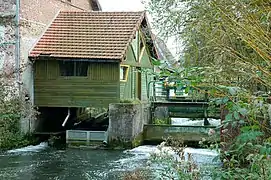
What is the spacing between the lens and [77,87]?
16625 millimetres

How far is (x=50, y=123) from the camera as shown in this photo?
1873 cm

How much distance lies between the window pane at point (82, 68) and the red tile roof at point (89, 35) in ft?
1.62

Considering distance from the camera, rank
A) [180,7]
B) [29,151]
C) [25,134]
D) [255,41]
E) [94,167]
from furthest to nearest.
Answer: [25,134]
[29,151]
[94,167]
[180,7]
[255,41]

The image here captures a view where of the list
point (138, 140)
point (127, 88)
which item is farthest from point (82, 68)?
point (138, 140)

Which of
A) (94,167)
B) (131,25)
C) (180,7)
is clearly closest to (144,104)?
(131,25)

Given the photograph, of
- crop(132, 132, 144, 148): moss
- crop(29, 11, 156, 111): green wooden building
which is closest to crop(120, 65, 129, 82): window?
crop(29, 11, 156, 111): green wooden building

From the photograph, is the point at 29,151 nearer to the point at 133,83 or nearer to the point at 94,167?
the point at 94,167

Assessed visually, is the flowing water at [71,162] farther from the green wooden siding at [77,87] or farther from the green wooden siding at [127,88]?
the green wooden siding at [127,88]

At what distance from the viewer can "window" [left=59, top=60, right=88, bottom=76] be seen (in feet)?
54.6

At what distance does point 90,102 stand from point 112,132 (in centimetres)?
161

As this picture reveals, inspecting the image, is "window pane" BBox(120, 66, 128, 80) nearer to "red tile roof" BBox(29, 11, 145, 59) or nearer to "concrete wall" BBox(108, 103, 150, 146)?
"red tile roof" BBox(29, 11, 145, 59)

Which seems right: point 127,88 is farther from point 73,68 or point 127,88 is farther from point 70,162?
point 70,162

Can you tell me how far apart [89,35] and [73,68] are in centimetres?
155

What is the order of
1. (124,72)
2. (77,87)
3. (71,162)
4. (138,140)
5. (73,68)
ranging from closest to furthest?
(71,162) < (138,140) < (77,87) < (73,68) < (124,72)
